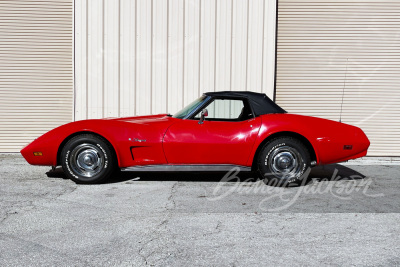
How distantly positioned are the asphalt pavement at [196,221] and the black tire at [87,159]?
6.8 inches

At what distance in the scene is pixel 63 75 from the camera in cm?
1015

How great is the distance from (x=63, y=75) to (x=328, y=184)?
5.83 m

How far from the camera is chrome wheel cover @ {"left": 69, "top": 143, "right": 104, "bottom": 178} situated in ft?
21.7

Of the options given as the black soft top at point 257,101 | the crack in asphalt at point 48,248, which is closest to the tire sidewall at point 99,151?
the black soft top at point 257,101

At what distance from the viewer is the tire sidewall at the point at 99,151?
21.6 ft

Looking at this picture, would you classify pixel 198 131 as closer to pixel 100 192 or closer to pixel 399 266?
pixel 100 192

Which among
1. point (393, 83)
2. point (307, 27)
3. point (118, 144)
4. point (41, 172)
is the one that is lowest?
point (41, 172)

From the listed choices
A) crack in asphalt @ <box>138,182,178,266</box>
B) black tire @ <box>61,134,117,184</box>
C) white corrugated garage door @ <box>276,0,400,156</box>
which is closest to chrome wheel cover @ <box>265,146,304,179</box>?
crack in asphalt @ <box>138,182,178,266</box>

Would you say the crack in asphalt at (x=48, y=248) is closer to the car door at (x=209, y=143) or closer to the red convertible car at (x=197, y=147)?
the red convertible car at (x=197, y=147)

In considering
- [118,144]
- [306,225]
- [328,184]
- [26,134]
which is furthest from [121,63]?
[306,225]

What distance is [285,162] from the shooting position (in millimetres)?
6617

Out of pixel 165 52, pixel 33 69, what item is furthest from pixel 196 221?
pixel 33 69

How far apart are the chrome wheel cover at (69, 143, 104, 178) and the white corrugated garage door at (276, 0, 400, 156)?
516 centimetres

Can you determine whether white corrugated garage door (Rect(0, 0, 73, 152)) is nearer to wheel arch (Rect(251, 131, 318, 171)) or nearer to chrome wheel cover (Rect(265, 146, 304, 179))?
wheel arch (Rect(251, 131, 318, 171))
